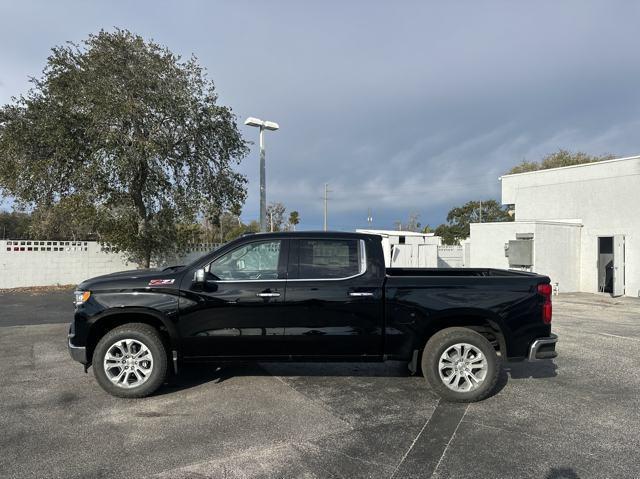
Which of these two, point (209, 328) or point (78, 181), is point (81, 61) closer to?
point (78, 181)

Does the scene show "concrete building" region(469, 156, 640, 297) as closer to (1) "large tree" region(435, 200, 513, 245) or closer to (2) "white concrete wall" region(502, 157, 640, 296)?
(2) "white concrete wall" region(502, 157, 640, 296)

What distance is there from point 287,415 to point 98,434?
5.60 ft

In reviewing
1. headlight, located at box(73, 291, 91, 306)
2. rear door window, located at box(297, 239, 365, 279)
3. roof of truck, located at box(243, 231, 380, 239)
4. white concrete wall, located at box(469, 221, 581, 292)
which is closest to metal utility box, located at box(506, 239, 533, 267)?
white concrete wall, located at box(469, 221, 581, 292)

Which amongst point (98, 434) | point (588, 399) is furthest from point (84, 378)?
point (588, 399)

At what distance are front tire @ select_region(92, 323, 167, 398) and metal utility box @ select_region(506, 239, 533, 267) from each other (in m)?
14.1

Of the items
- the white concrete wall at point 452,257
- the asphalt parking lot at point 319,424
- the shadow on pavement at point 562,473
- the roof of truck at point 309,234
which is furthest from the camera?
the white concrete wall at point 452,257

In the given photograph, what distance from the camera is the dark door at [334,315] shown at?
16.5 ft

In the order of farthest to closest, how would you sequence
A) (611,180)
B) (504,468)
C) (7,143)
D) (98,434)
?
(611,180), (7,143), (98,434), (504,468)

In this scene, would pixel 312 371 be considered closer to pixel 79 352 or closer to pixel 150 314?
pixel 150 314

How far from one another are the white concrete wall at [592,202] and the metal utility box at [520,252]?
2458mm

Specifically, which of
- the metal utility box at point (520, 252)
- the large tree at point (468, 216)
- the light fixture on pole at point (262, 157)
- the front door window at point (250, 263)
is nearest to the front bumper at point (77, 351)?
the front door window at point (250, 263)

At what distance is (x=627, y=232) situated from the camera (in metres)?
15.5

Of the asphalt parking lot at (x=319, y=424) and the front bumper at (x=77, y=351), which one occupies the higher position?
the front bumper at (x=77, y=351)

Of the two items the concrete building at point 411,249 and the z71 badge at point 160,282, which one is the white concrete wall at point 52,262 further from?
the z71 badge at point 160,282
